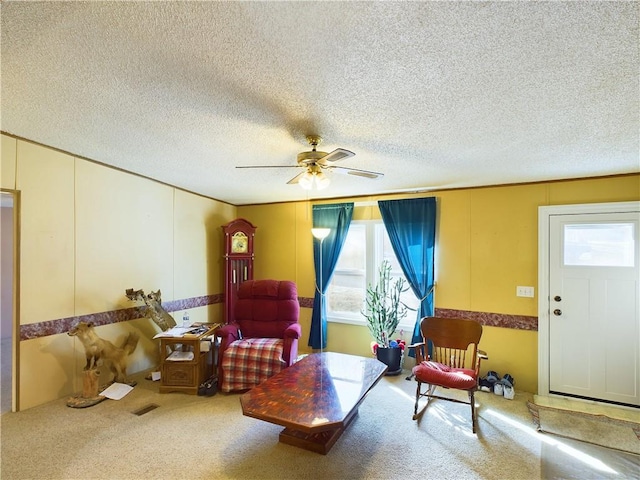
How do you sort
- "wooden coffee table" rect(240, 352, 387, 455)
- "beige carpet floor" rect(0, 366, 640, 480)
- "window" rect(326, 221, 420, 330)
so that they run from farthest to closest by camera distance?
"window" rect(326, 221, 420, 330), "beige carpet floor" rect(0, 366, 640, 480), "wooden coffee table" rect(240, 352, 387, 455)

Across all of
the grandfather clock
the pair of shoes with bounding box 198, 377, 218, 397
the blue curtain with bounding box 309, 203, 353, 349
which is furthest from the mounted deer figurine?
the blue curtain with bounding box 309, 203, 353, 349

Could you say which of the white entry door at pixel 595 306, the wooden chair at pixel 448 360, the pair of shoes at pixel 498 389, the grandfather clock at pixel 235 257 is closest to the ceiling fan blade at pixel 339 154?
the wooden chair at pixel 448 360

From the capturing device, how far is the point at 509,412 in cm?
292

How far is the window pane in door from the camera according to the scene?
3100 mm

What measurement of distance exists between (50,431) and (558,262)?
16.8 ft

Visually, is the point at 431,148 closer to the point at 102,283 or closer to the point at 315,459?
the point at 315,459

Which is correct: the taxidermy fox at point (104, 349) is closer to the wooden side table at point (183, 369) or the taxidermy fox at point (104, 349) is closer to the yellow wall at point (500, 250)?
the wooden side table at point (183, 369)

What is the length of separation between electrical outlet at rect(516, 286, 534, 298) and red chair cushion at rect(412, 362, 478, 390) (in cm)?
134

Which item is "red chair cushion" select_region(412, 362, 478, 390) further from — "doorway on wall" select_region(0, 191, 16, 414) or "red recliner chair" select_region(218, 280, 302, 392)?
"doorway on wall" select_region(0, 191, 16, 414)

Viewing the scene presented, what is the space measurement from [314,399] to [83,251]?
9.35 ft

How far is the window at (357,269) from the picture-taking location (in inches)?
173

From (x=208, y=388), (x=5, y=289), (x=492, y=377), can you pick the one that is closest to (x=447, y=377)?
(x=492, y=377)

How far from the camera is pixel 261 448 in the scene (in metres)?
2.28

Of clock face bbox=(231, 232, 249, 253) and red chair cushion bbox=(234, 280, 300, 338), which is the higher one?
clock face bbox=(231, 232, 249, 253)
